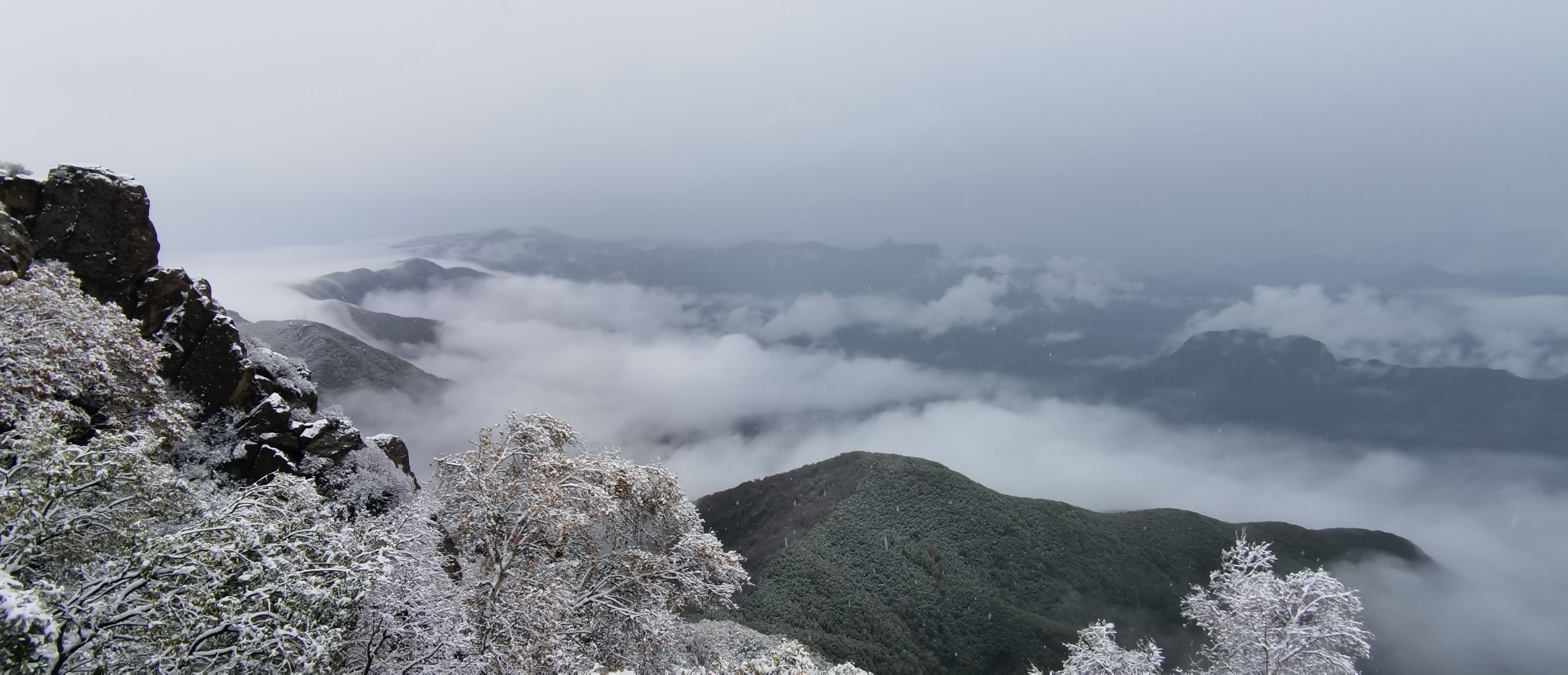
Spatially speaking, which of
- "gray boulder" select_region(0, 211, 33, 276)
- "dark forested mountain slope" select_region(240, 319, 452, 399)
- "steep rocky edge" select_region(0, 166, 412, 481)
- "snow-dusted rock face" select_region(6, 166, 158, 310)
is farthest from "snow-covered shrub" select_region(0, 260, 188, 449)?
"dark forested mountain slope" select_region(240, 319, 452, 399)

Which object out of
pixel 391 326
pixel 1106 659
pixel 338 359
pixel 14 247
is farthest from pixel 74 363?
pixel 391 326

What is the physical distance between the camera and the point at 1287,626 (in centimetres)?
2105

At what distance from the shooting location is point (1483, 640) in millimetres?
88312

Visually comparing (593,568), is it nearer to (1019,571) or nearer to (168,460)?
(168,460)

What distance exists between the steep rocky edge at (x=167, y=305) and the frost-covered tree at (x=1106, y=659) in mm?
24835

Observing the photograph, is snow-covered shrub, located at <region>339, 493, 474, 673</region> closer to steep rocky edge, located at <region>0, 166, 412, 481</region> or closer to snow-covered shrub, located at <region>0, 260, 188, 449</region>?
snow-covered shrub, located at <region>0, 260, 188, 449</region>

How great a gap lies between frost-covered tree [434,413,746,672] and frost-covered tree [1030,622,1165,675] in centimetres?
1236

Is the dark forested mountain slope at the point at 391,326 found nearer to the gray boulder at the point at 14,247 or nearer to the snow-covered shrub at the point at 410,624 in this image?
the gray boulder at the point at 14,247

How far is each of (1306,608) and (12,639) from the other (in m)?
28.6

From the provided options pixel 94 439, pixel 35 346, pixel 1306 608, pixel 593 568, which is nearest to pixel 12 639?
pixel 94 439

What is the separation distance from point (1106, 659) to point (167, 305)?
31.2m

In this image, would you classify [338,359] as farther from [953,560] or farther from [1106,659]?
[1106,659]

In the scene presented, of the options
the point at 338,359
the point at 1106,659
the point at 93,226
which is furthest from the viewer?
the point at 338,359

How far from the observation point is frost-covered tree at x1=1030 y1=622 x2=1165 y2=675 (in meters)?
21.5
